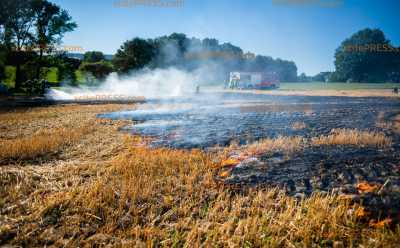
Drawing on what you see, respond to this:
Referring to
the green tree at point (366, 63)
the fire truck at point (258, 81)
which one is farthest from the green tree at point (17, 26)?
the green tree at point (366, 63)

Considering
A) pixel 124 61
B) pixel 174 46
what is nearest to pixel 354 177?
pixel 124 61

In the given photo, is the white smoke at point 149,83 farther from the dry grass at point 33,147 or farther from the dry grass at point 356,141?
the dry grass at point 356,141

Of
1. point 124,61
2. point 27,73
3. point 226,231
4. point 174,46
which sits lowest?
point 226,231

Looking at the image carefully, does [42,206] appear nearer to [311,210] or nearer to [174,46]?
[311,210]

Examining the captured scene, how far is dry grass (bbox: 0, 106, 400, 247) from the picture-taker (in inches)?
130

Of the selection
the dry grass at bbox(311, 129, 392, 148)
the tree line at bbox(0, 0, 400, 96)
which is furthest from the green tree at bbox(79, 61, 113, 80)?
the dry grass at bbox(311, 129, 392, 148)

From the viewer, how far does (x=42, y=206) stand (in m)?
3.99

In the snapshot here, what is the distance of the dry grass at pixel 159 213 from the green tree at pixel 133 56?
49.8m

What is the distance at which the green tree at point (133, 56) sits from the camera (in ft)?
172

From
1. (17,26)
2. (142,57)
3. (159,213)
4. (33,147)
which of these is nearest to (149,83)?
(142,57)

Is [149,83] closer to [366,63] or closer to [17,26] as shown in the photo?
[17,26]

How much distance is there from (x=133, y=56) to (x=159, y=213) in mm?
53556

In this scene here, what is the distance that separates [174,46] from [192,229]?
70519mm

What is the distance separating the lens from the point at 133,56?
5344 centimetres
